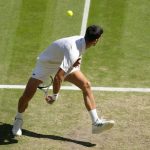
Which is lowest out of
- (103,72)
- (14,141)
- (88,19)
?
(14,141)

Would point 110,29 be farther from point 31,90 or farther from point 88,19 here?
point 31,90

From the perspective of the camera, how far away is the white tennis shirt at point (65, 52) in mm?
9836

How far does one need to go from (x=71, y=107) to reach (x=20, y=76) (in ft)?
6.19

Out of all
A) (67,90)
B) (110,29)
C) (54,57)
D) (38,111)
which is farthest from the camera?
(110,29)

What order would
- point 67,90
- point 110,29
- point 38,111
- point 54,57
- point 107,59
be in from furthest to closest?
point 110,29, point 107,59, point 67,90, point 38,111, point 54,57

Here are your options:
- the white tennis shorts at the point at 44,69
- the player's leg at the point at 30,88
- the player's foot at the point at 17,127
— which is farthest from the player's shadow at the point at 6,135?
the white tennis shorts at the point at 44,69

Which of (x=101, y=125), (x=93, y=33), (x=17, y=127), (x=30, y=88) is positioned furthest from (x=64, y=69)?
(x=17, y=127)

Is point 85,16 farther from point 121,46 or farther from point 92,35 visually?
point 92,35

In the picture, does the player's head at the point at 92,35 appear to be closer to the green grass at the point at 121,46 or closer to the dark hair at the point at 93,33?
the dark hair at the point at 93,33

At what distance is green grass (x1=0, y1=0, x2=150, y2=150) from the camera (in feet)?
34.8

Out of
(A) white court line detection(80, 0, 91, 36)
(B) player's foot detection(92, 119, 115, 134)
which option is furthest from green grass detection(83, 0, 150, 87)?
(B) player's foot detection(92, 119, 115, 134)

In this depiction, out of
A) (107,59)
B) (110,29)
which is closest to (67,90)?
(107,59)

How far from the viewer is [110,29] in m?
15.4

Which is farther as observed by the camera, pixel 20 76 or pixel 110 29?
pixel 110 29
